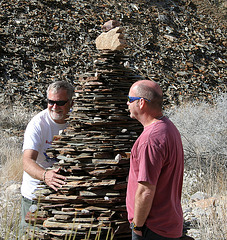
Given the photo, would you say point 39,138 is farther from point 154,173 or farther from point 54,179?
point 154,173

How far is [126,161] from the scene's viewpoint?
3.01m

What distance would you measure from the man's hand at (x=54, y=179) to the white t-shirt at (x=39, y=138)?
0.35 metres

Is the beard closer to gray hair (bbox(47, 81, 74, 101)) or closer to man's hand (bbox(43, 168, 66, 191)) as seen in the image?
gray hair (bbox(47, 81, 74, 101))

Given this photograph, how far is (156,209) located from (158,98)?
30.2 inches

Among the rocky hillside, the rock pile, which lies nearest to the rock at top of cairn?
the rock pile

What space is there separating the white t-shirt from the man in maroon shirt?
118 centimetres

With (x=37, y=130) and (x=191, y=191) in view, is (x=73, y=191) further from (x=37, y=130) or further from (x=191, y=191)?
(x=191, y=191)

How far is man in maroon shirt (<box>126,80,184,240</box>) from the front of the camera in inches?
88.3

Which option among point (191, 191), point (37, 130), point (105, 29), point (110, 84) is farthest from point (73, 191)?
point (191, 191)

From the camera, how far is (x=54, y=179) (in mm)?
2949

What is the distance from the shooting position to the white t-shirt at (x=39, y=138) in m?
3.26

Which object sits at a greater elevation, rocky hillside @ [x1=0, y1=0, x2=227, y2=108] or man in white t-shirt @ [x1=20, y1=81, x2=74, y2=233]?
rocky hillside @ [x1=0, y1=0, x2=227, y2=108]

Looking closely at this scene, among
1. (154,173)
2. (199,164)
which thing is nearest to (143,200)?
(154,173)

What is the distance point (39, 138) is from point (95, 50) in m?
9.11
